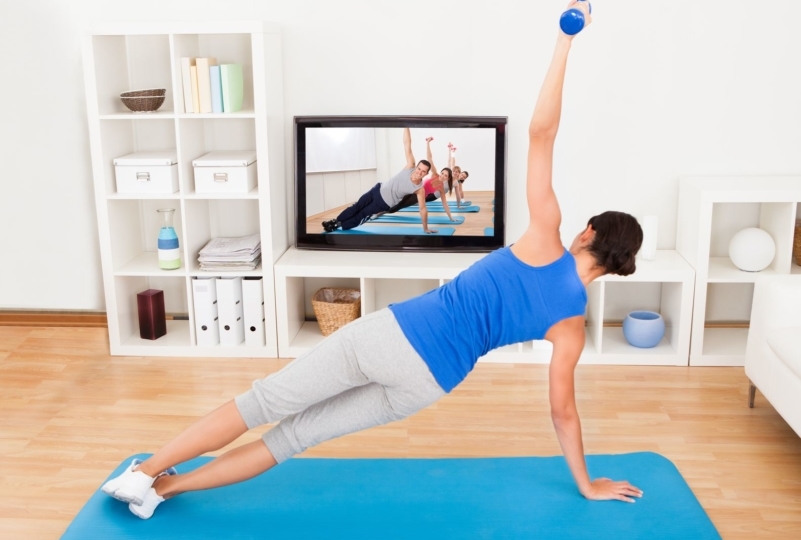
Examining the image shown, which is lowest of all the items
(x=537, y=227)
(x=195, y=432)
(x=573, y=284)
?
(x=195, y=432)

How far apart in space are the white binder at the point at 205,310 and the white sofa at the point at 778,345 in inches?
83.5

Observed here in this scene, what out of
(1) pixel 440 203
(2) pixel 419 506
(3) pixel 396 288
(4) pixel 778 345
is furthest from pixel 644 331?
(2) pixel 419 506

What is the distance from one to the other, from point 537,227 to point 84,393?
207 cm

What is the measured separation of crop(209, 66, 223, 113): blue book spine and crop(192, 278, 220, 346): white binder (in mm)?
715

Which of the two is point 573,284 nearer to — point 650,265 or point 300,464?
point 300,464

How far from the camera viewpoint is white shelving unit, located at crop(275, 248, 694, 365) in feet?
11.4

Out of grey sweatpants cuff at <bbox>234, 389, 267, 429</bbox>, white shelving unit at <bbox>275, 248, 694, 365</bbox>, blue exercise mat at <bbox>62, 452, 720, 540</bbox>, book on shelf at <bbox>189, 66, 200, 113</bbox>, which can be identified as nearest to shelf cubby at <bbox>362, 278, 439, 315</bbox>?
white shelving unit at <bbox>275, 248, 694, 365</bbox>

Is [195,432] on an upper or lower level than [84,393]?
upper

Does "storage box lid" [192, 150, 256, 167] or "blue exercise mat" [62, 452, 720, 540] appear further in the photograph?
"storage box lid" [192, 150, 256, 167]

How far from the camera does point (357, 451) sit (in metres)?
2.81

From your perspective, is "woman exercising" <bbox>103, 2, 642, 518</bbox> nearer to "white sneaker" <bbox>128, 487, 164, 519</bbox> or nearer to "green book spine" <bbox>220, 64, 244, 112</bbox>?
"white sneaker" <bbox>128, 487, 164, 519</bbox>

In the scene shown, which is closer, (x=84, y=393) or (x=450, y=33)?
(x=84, y=393)

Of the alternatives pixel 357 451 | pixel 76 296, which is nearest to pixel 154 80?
pixel 76 296

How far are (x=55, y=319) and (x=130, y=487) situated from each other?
2050 millimetres
